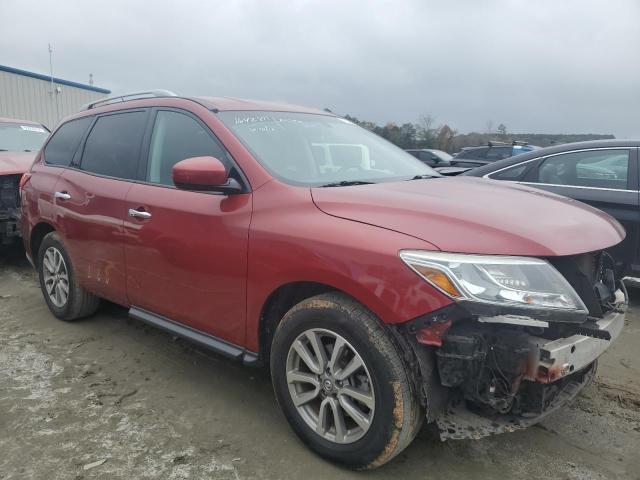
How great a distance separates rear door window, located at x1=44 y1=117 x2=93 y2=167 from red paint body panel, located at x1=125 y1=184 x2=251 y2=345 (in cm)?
120

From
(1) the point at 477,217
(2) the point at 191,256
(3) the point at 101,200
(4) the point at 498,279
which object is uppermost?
(1) the point at 477,217

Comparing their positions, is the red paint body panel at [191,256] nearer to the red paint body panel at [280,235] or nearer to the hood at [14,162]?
the red paint body panel at [280,235]

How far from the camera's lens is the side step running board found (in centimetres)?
280

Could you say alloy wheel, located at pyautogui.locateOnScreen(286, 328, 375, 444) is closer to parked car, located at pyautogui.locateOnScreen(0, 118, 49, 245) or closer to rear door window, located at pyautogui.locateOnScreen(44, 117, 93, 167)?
rear door window, located at pyautogui.locateOnScreen(44, 117, 93, 167)

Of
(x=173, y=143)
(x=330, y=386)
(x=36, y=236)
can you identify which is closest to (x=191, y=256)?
(x=173, y=143)

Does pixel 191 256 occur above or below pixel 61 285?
above

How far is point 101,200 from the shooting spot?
11.8 ft

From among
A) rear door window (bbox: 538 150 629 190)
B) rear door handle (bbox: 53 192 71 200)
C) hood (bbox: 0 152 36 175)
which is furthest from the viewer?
hood (bbox: 0 152 36 175)

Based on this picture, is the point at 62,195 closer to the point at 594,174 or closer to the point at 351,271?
the point at 351,271

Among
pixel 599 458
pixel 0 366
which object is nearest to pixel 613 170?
pixel 599 458

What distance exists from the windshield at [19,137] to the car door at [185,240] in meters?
5.48

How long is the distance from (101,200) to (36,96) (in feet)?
75.8

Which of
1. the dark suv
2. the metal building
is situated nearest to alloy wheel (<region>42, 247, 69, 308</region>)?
the dark suv

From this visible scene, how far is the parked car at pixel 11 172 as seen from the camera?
6.00m
